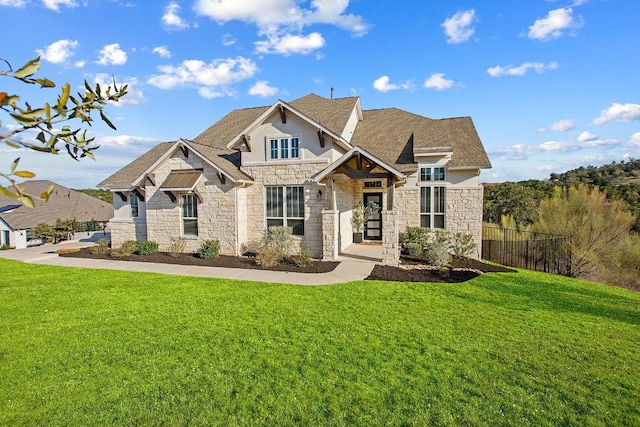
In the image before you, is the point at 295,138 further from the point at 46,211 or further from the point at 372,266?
the point at 46,211

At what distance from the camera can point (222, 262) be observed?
1348 cm

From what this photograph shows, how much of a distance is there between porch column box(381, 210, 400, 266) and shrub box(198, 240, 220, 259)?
24.0 ft

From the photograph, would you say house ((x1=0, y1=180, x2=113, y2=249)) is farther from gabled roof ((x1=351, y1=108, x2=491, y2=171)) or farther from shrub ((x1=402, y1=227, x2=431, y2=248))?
shrub ((x1=402, y1=227, x2=431, y2=248))

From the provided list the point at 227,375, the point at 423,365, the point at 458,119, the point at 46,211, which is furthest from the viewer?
the point at 46,211

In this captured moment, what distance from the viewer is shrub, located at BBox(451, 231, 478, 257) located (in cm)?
1450

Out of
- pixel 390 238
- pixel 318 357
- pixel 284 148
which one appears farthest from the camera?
pixel 284 148

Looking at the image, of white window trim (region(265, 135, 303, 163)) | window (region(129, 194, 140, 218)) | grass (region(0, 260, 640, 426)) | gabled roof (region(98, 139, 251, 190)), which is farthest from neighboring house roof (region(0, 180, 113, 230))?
white window trim (region(265, 135, 303, 163))

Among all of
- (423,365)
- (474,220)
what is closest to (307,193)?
(474,220)

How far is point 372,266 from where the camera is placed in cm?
1266

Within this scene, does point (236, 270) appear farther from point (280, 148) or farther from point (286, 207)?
point (280, 148)

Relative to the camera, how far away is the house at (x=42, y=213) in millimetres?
20969

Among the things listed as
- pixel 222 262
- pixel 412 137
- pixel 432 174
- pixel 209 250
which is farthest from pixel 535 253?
pixel 209 250

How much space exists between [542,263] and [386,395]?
14757 millimetres

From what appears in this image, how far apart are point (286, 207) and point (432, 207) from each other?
716cm
